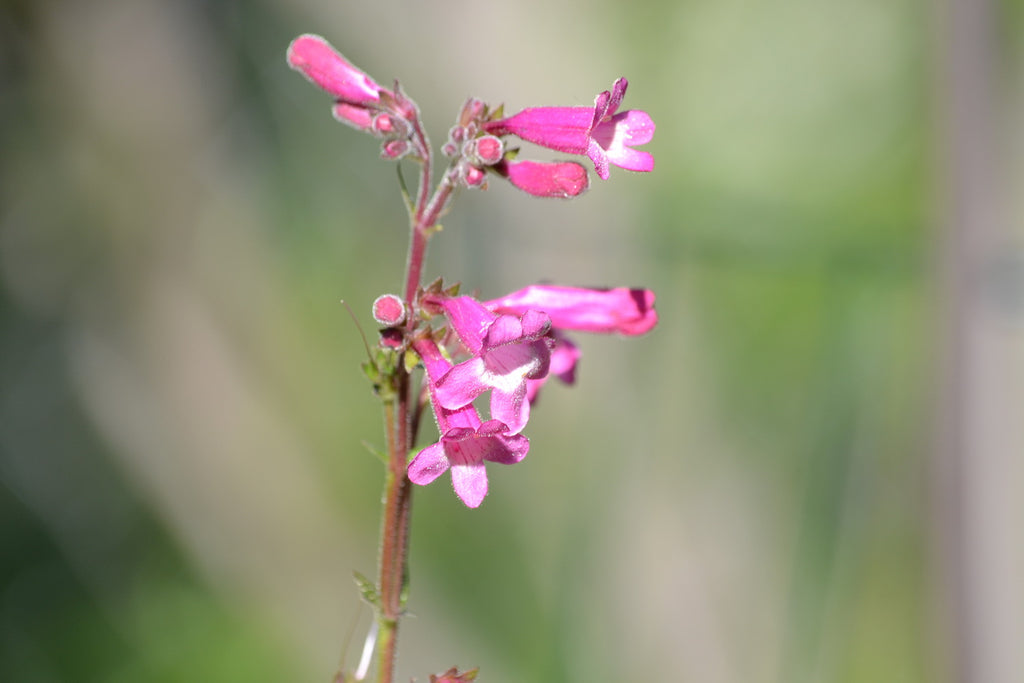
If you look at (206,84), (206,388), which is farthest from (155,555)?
(206,84)

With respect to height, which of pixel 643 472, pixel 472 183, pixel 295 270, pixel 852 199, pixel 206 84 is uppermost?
pixel 206 84

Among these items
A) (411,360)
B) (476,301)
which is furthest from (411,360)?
(476,301)

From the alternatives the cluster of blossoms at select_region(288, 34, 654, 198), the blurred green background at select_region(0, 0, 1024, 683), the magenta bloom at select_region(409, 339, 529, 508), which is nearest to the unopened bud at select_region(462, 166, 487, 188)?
the cluster of blossoms at select_region(288, 34, 654, 198)

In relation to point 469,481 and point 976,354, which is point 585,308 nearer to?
point 469,481

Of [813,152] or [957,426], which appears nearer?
[957,426]

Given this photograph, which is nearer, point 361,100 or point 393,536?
point 393,536

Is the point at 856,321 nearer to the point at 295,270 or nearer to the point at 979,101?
the point at 979,101

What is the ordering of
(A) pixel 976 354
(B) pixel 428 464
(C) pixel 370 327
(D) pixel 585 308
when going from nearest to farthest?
(B) pixel 428 464 < (D) pixel 585 308 < (A) pixel 976 354 < (C) pixel 370 327
